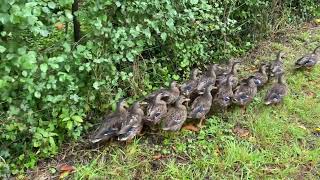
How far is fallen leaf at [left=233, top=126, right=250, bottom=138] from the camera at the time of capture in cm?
540

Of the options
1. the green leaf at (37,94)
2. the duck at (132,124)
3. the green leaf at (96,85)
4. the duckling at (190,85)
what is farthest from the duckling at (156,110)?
the green leaf at (37,94)

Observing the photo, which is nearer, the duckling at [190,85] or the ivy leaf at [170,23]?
the ivy leaf at [170,23]

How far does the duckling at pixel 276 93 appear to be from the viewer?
5.82 metres

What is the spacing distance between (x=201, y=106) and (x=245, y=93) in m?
0.71

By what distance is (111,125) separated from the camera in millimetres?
5023

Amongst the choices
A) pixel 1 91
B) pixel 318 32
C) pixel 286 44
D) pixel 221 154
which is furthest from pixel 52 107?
pixel 318 32

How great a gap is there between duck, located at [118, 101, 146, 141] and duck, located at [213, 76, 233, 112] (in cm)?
109

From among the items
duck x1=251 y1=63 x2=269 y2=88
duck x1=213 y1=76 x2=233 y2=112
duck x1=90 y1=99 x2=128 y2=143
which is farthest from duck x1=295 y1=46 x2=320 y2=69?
duck x1=90 y1=99 x2=128 y2=143

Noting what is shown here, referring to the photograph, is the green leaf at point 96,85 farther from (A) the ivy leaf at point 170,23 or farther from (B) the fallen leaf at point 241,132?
(B) the fallen leaf at point 241,132

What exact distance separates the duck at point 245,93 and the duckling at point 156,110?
102 centimetres

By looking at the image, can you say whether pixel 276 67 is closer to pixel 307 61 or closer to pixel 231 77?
pixel 307 61

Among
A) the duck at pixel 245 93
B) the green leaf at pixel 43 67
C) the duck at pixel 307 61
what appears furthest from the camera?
the duck at pixel 307 61

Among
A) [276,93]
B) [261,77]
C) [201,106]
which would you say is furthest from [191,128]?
[261,77]

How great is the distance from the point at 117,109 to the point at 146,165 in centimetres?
80
